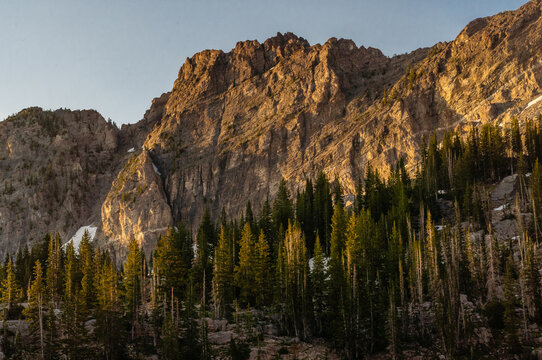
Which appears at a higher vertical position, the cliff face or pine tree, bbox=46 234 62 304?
the cliff face

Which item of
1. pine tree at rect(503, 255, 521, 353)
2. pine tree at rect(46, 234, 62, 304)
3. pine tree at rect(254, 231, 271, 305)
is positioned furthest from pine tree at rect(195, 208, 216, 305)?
pine tree at rect(503, 255, 521, 353)

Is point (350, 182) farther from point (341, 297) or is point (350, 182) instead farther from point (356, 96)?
point (341, 297)

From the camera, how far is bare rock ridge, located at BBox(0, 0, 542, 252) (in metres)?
126

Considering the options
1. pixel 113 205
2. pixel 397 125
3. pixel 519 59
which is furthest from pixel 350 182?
pixel 113 205

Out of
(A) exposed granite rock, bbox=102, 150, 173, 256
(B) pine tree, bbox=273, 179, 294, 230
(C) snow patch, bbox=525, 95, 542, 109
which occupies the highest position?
(C) snow patch, bbox=525, 95, 542, 109

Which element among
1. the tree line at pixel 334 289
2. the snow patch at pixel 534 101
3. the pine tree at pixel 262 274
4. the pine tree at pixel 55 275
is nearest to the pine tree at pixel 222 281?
the tree line at pixel 334 289

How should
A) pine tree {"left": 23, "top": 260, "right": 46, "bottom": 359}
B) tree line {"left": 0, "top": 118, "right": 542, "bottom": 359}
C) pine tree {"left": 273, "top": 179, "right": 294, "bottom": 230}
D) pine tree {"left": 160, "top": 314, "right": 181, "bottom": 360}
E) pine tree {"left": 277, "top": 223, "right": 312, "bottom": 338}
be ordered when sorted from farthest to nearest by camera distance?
pine tree {"left": 273, "top": 179, "right": 294, "bottom": 230}, pine tree {"left": 277, "top": 223, "right": 312, "bottom": 338}, tree line {"left": 0, "top": 118, "right": 542, "bottom": 359}, pine tree {"left": 23, "top": 260, "right": 46, "bottom": 359}, pine tree {"left": 160, "top": 314, "right": 181, "bottom": 360}

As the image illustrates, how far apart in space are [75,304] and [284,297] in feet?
68.7

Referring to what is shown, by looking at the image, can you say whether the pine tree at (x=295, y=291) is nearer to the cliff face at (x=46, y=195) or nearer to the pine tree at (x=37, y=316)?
the pine tree at (x=37, y=316)

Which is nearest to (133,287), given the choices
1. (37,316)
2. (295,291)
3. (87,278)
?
(37,316)

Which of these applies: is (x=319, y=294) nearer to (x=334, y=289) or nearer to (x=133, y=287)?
(x=334, y=289)

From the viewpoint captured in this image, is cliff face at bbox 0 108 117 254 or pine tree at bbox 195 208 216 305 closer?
pine tree at bbox 195 208 216 305

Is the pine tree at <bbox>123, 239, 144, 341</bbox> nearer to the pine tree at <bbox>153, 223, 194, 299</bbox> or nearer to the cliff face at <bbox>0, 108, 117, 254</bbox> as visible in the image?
the pine tree at <bbox>153, 223, 194, 299</bbox>

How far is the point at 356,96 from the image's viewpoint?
154m
